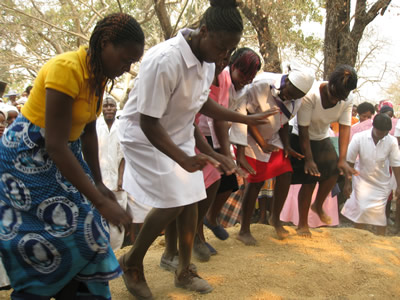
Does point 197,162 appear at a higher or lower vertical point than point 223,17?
lower

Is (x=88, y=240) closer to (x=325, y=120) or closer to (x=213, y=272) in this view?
(x=213, y=272)

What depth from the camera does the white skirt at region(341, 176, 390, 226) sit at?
19.8 feet

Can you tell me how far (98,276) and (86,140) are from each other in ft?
2.39

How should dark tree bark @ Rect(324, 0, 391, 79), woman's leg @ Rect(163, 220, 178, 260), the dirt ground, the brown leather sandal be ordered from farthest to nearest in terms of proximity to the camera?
dark tree bark @ Rect(324, 0, 391, 79)
woman's leg @ Rect(163, 220, 178, 260)
the dirt ground
the brown leather sandal

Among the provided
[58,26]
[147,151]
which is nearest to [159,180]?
[147,151]

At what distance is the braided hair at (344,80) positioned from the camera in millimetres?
3887

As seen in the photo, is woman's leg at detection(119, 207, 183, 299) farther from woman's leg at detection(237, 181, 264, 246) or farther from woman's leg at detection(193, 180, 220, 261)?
woman's leg at detection(237, 181, 264, 246)

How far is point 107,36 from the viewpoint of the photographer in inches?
77.3

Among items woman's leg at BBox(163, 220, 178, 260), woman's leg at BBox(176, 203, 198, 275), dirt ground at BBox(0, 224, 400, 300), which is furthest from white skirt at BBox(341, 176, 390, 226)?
woman's leg at BBox(176, 203, 198, 275)

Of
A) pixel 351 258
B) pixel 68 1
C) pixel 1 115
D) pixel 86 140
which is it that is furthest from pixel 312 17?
pixel 86 140

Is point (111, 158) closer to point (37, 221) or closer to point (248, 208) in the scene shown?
point (248, 208)

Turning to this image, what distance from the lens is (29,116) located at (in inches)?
76.5

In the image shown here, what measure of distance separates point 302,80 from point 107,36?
2.27m

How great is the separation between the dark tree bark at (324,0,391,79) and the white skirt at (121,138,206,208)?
20.1 ft
